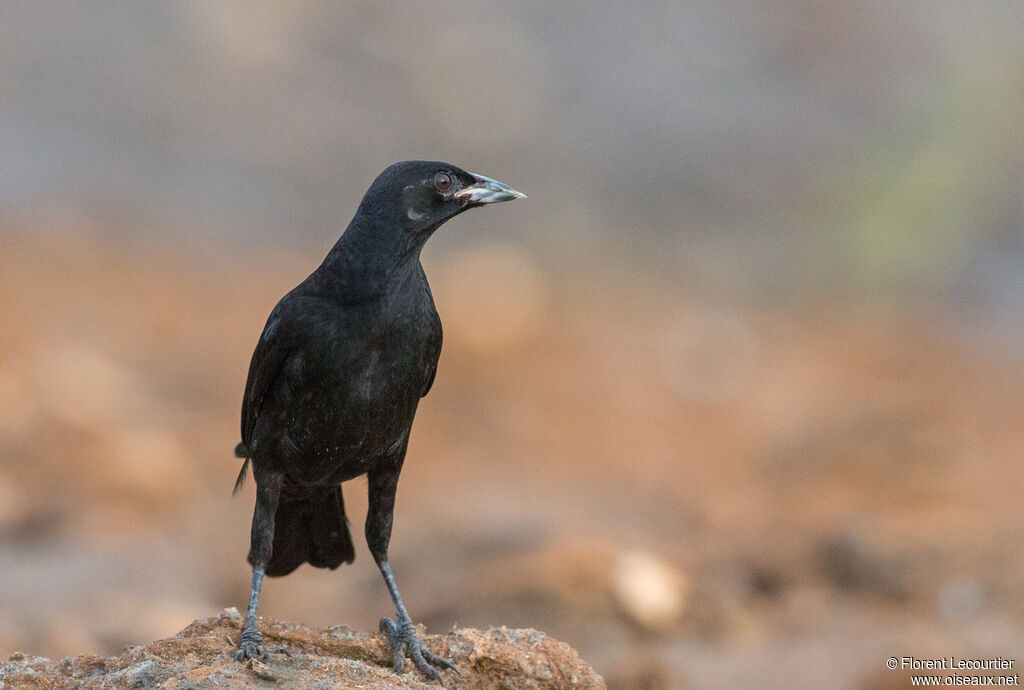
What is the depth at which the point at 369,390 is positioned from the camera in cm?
500

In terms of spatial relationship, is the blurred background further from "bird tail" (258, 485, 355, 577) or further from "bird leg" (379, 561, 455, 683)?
"bird leg" (379, 561, 455, 683)

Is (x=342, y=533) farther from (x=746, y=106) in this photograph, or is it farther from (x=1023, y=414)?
(x=746, y=106)

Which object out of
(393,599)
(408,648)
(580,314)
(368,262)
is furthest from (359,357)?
(580,314)

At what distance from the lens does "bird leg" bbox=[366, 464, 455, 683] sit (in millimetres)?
5137

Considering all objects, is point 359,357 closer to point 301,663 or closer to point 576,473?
point 301,663

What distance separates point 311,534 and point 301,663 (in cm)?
128

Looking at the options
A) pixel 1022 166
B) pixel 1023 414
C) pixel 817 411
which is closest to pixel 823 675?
pixel 817 411

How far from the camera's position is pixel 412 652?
5.17m

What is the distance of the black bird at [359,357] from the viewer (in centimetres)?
500

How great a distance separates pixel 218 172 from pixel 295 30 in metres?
3.96

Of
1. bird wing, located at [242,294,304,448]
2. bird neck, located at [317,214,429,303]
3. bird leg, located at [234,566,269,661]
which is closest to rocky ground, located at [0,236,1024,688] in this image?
bird leg, located at [234,566,269,661]

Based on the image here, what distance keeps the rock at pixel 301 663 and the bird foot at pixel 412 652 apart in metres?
0.04

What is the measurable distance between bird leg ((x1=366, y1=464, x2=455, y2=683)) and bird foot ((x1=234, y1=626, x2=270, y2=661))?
62cm

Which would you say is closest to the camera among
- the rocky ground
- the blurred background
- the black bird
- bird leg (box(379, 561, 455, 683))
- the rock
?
the rock
